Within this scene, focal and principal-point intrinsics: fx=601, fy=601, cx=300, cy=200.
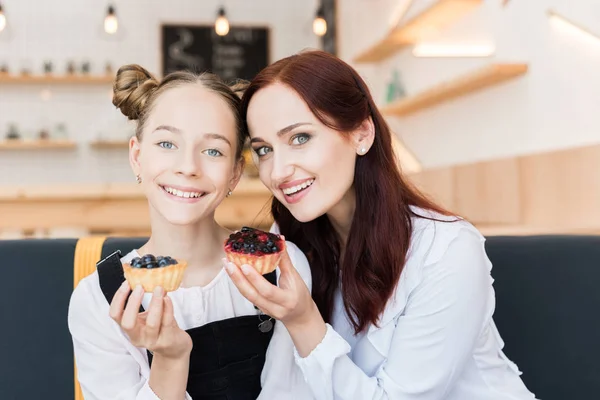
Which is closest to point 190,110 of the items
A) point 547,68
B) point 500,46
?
point 547,68

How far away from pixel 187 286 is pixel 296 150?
1.57 feet

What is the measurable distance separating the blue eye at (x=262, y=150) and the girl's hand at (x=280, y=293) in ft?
1.09

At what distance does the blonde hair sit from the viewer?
166 centimetres

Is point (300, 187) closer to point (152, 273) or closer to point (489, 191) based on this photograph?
point (152, 273)

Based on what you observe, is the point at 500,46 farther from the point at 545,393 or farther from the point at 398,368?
the point at 398,368

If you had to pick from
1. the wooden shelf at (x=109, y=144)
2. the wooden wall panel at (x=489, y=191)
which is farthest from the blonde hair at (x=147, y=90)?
the wooden shelf at (x=109, y=144)

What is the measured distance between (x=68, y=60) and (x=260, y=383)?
7.07m

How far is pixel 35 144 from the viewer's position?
7.38 metres

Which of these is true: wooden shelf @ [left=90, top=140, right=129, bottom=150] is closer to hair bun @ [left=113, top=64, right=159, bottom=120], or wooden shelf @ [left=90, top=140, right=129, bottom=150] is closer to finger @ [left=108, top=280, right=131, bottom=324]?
hair bun @ [left=113, top=64, right=159, bottom=120]

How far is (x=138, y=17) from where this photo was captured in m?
7.84

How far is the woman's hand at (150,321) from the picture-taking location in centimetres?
125

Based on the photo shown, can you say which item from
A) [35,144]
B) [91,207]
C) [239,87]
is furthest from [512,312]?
[35,144]

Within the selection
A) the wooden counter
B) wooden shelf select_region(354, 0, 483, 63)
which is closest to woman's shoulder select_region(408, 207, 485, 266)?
the wooden counter

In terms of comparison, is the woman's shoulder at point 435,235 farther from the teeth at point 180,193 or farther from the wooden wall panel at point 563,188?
the wooden wall panel at point 563,188
